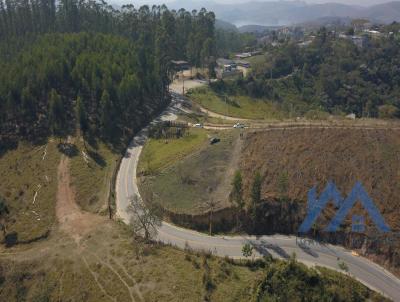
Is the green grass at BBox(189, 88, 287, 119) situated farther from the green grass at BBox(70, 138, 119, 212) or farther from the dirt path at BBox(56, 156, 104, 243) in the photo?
the dirt path at BBox(56, 156, 104, 243)

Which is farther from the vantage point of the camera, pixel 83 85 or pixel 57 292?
pixel 83 85

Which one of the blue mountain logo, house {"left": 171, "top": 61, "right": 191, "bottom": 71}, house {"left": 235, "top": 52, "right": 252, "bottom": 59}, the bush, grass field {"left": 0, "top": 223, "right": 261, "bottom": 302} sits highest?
house {"left": 235, "top": 52, "right": 252, "bottom": 59}

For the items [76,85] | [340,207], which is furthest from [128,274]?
[76,85]

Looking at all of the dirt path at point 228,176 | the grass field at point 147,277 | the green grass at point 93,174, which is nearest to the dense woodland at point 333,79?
the dirt path at point 228,176

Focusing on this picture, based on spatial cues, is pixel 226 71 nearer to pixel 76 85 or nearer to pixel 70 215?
pixel 76 85

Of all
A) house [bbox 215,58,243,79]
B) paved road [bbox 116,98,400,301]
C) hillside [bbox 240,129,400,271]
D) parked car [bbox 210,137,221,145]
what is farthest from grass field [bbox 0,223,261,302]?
house [bbox 215,58,243,79]

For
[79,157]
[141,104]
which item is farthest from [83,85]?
[79,157]

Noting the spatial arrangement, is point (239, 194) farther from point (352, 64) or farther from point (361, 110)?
point (352, 64)
